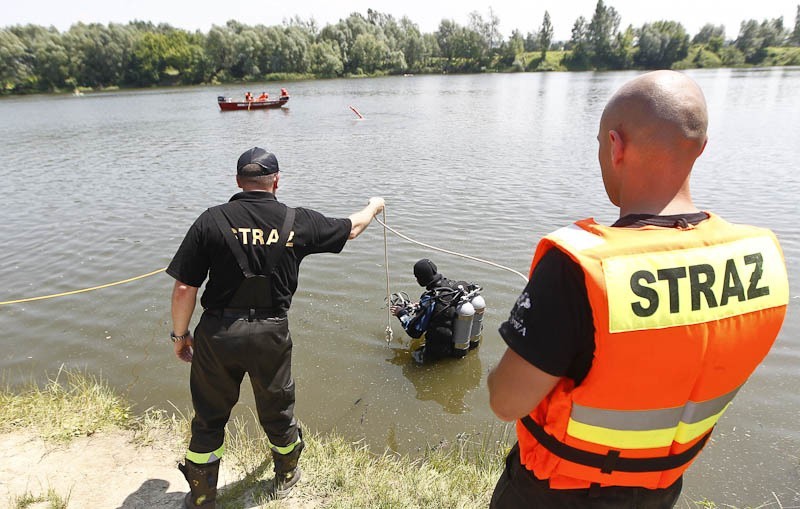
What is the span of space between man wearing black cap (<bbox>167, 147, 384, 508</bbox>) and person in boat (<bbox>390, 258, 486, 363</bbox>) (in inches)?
93.9

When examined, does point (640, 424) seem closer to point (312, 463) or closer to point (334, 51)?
point (312, 463)

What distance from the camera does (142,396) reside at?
548cm

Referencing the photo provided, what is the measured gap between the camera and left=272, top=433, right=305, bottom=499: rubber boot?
3447mm

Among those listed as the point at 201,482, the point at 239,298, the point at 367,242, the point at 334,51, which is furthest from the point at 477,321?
the point at 334,51

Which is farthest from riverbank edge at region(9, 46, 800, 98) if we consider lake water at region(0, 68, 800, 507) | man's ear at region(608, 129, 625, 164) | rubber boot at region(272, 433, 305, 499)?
man's ear at region(608, 129, 625, 164)

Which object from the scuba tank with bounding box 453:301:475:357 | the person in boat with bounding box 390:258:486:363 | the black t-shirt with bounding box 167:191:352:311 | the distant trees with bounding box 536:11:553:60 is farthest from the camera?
the distant trees with bounding box 536:11:553:60

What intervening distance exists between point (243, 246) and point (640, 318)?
7.71ft

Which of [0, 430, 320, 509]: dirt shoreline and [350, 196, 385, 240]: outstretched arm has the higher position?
[350, 196, 385, 240]: outstretched arm

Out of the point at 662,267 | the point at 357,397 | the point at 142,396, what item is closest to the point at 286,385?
the point at 357,397

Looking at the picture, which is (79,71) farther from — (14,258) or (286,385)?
(286,385)

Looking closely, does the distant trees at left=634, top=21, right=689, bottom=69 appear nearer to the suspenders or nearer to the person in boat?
the person in boat

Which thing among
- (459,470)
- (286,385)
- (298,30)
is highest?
(298,30)

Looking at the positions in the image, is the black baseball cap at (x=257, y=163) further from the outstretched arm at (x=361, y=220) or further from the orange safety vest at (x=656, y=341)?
the orange safety vest at (x=656, y=341)

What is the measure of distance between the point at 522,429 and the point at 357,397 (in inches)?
147
